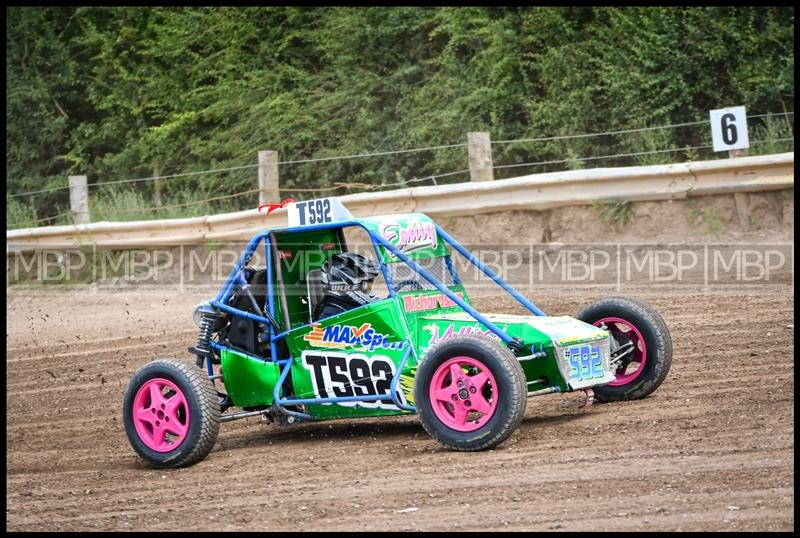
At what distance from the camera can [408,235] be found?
8312 mm

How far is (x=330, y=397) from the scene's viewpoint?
8172 mm

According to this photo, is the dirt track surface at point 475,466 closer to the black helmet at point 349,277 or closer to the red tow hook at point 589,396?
the red tow hook at point 589,396

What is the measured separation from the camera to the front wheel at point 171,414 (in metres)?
7.91

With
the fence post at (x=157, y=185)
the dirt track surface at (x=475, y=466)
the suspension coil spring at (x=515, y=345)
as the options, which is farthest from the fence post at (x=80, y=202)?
the suspension coil spring at (x=515, y=345)

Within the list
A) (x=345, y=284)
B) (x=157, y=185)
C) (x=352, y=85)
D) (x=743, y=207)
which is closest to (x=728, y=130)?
(x=743, y=207)

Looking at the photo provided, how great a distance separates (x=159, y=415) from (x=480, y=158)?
334 inches

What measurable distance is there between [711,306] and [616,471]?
18.8ft

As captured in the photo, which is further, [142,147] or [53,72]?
[53,72]

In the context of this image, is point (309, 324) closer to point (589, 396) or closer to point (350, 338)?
point (350, 338)

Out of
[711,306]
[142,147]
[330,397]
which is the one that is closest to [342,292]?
[330,397]

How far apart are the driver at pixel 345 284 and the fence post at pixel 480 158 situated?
7494mm

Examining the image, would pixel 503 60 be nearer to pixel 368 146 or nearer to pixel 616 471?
pixel 368 146

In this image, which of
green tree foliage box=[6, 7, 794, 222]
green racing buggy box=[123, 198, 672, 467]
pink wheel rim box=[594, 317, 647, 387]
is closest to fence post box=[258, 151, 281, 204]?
green tree foliage box=[6, 7, 794, 222]

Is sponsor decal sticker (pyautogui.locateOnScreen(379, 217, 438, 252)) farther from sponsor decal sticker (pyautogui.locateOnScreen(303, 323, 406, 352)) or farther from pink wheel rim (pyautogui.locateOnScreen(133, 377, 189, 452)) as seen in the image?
pink wheel rim (pyautogui.locateOnScreen(133, 377, 189, 452))
